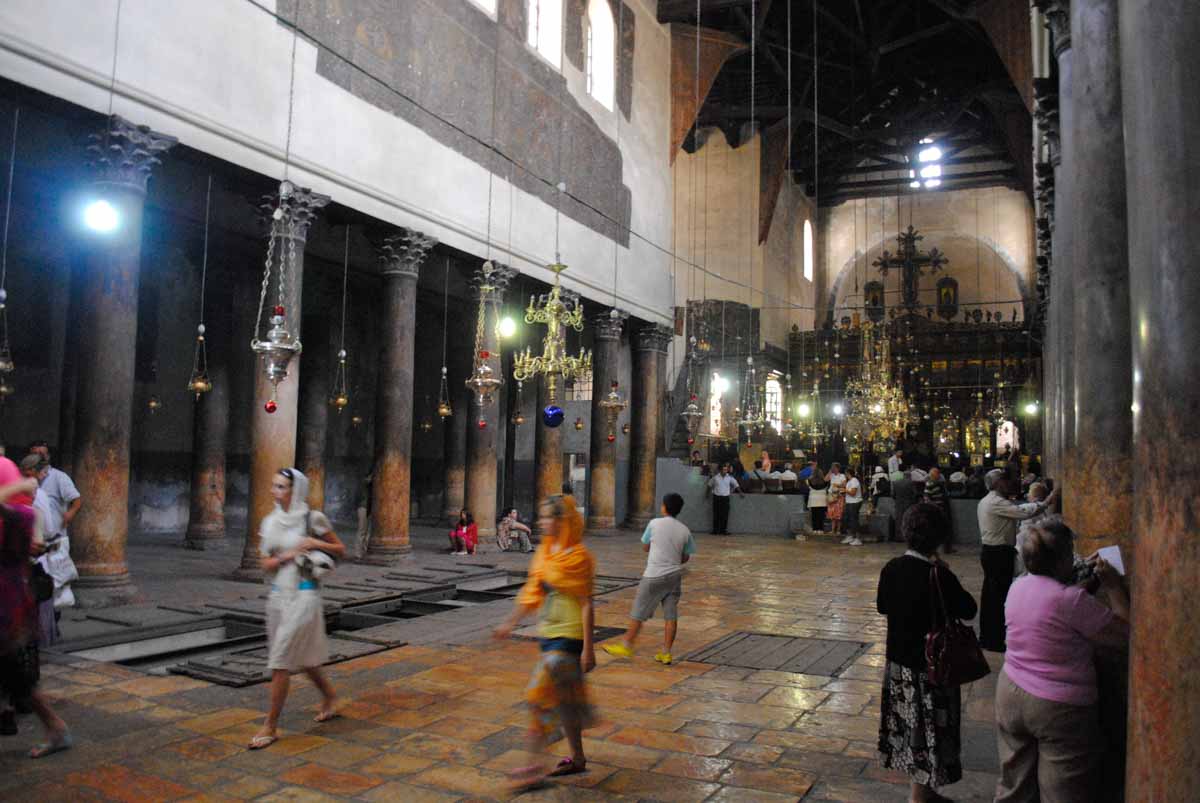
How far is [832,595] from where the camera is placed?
10391mm

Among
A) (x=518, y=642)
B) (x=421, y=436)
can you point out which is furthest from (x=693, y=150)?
(x=518, y=642)

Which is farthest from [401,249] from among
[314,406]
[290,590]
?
[290,590]

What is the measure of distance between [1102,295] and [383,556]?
9586 millimetres

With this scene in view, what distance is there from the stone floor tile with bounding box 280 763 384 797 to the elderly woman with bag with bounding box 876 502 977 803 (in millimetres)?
2414

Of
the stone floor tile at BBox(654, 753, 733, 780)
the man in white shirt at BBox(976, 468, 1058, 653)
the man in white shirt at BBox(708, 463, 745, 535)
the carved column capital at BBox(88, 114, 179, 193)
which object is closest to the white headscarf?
the stone floor tile at BBox(654, 753, 733, 780)

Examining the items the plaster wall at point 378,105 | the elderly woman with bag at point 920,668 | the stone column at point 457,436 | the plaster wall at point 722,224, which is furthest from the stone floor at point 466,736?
the plaster wall at point 722,224

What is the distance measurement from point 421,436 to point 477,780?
57.4ft

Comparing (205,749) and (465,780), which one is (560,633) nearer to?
(465,780)

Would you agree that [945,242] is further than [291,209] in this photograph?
Yes

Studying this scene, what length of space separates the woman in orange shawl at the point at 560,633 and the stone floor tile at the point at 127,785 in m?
1.59

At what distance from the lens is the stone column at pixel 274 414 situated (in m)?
10.4

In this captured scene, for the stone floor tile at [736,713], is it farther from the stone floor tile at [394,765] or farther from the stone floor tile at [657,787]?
the stone floor tile at [394,765]

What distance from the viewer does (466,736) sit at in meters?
4.90

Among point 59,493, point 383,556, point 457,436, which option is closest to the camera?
point 59,493
